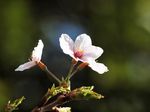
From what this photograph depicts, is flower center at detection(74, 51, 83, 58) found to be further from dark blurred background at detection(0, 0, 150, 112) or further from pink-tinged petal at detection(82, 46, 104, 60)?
dark blurred background at detection(0, 0, 150, 112)

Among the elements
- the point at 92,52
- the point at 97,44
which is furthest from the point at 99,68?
the point at 97,44

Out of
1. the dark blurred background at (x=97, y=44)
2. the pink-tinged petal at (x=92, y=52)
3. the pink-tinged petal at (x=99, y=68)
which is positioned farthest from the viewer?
the dark blurred background at (x=97, y=44)

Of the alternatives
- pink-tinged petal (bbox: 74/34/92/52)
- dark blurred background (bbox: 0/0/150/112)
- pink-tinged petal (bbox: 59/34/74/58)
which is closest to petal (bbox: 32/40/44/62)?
pink-tinged petal (bbox: 59/34/74/58)

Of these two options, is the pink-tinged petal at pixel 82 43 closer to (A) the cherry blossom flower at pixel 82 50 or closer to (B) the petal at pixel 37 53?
(A) the cherry blossom flower at pixel 82 50

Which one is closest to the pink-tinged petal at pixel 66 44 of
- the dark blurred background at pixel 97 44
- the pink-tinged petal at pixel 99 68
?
the pink-tinged petal at pixel 99 68

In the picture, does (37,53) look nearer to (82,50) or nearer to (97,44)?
(82,50)

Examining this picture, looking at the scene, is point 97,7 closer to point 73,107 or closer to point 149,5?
point 149,5

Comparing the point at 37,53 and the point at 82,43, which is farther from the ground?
the point at 82,43
